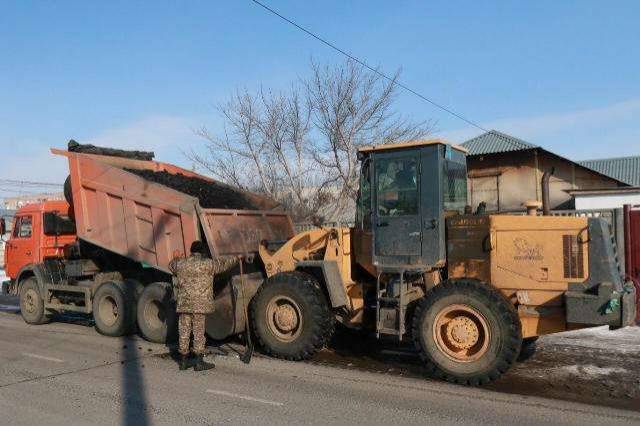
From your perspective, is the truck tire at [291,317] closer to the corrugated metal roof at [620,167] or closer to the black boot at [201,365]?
the black boot at [201,365]

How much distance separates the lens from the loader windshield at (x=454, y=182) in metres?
7.67

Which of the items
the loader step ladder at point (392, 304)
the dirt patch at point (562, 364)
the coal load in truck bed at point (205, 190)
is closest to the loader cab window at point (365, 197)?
the loader step ladder at point (392, 304)

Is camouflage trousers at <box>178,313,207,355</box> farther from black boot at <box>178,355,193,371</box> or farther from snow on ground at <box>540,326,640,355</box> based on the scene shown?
snow on ground at <box>540,326,640,355</box>

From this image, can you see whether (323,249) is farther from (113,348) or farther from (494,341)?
(113,348)

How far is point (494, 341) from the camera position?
6.75 metres

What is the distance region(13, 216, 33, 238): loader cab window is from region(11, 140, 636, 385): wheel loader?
1.42m

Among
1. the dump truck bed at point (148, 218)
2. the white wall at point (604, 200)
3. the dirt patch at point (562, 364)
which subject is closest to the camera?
the dirt patch at point (562, 364)

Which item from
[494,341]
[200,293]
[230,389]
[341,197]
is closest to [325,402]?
[230,389]

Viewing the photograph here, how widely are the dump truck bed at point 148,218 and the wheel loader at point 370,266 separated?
26 mm

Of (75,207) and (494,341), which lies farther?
(75,207)

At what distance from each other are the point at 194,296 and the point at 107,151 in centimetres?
465

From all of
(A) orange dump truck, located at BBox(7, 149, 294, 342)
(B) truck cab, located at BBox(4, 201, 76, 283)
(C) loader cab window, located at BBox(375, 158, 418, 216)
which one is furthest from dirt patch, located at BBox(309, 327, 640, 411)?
(B) truck cab, located at BBox(4, 201, 76, 283)

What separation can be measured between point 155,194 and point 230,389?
4064 mm

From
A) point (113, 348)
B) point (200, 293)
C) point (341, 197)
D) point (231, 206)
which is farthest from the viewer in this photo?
point (341, 197)
